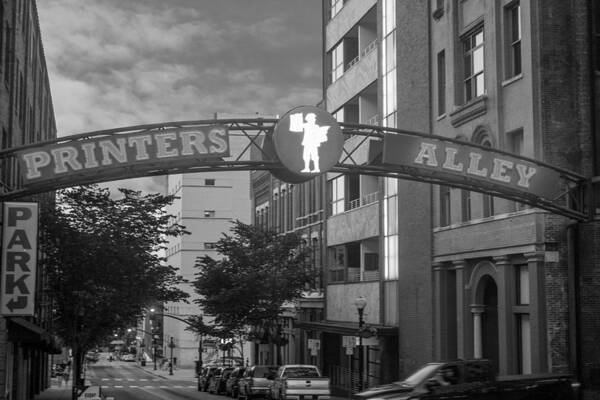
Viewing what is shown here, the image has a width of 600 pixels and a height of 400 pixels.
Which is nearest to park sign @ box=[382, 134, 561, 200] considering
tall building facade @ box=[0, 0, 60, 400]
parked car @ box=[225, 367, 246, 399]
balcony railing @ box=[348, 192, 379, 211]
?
tall building facade @ box=[0, 0, 60, 400]

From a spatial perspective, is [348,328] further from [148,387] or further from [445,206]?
[148,387]

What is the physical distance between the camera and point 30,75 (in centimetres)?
4200

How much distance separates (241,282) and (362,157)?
11988mm

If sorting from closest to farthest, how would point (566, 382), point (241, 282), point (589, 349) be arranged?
point (566, 382)
point (589, 349)
point (241, 282)

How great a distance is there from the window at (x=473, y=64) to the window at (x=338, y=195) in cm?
1660

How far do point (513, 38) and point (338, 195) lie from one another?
70.3 ft

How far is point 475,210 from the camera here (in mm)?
32562

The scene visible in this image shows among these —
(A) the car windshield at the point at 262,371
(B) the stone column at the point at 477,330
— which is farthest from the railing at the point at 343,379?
(B) the stone column at the point at 477,330

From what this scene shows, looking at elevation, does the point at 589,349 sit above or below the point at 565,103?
below

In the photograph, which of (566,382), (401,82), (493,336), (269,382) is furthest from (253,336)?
(566,382)

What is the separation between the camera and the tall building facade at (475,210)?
27734mm

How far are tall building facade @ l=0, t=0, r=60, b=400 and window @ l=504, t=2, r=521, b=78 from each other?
1720 cm

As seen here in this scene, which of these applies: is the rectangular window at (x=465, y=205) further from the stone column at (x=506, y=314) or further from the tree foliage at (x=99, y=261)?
the tree foliage at (x=99, y=261)

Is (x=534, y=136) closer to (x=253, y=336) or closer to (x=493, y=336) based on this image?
(x=493, y=336)
